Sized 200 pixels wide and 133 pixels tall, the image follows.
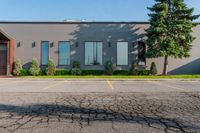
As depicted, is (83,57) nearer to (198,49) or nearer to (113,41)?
(113,41)

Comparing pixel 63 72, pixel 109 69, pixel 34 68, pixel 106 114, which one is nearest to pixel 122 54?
pixel 109 69

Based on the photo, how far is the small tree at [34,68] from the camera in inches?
1055

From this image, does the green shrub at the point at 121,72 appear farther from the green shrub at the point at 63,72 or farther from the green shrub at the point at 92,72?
the green shrub at the point at 63,72

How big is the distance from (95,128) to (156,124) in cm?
154

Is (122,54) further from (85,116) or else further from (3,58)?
(85,116)

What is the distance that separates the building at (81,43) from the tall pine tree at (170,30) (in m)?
2.87

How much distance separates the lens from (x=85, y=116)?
7.07 meters

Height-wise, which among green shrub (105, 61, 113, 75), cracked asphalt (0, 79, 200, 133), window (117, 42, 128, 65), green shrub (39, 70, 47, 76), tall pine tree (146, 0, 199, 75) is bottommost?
cracked asphalt (0, 79, 200, 133)

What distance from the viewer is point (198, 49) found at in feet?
94.9

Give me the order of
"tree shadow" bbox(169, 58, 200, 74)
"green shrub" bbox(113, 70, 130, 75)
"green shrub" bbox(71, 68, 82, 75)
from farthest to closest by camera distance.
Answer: "tree shadow" bbox(169, 58, 200, 74), "green shrub" bbox(113, 70, 130, 75), "green shrub" bbox(71, 68, 82, 75)

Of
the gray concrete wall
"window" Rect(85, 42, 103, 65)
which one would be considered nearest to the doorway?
the gray concrete wall

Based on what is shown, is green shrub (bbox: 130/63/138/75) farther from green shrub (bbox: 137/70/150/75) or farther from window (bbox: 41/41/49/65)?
window (bbox: 41/41/49/65)

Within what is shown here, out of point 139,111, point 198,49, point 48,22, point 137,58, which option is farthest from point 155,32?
point 139,111

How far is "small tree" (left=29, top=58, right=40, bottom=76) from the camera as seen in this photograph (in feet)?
87.9
